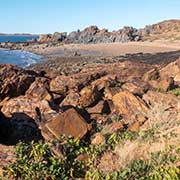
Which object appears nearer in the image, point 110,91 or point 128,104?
point 128,104

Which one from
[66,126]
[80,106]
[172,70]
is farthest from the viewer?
[172,70]

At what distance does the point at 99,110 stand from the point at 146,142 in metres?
6.30

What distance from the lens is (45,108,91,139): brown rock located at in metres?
12.3

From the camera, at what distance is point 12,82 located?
16.3 m

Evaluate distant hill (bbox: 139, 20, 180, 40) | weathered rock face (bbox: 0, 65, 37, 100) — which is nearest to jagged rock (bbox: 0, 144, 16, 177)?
weathered rock face (bbox: 0, 65, 37, 100)

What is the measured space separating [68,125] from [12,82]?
14.9ft

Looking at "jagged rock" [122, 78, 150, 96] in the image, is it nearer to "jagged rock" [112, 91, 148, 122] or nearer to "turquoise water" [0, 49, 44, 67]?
"jagged rock" [112, 91, 148, 122]

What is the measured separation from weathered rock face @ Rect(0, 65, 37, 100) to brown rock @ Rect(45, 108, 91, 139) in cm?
365

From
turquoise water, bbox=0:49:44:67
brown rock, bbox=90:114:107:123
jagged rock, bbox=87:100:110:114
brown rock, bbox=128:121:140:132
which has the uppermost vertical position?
brown rock, bbox=128:121:140:132

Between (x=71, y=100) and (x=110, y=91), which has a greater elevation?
(x=110, y=91)

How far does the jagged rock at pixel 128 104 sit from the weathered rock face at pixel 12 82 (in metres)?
3.29

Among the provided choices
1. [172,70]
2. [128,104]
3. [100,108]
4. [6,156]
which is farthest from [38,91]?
[172,70]

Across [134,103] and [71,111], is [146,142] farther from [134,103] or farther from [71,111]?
[134,103]

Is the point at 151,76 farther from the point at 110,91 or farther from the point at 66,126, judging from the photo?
the point at 66,126
